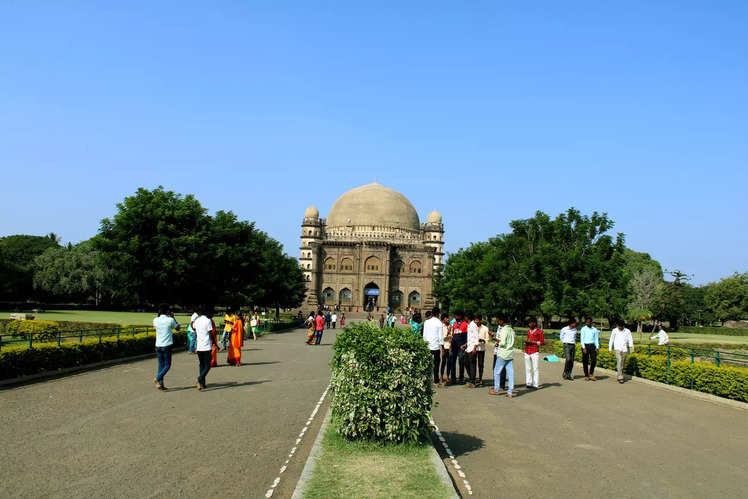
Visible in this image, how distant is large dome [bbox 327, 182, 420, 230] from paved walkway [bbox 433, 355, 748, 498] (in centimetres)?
7322

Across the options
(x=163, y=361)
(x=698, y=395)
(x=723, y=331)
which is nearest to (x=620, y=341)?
(x=698, y=395)

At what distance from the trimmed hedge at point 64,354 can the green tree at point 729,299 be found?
68661mm

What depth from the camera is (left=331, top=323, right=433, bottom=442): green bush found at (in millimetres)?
6875

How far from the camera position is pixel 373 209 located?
284 ft

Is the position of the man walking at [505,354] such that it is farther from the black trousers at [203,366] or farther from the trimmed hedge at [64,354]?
the trimmed hedge at [64,354]

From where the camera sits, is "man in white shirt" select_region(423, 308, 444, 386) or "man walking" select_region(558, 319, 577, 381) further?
"man walking" select_region(558, 319, 577, 381)

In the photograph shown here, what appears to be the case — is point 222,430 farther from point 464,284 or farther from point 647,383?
point 464,284

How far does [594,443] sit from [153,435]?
5.89 meters

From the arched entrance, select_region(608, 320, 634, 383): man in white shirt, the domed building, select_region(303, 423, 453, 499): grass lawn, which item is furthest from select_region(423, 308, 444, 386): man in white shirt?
the arched entrance

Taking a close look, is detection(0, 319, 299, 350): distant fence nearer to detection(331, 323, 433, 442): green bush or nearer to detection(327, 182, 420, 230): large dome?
detection(331, 323, 433, 442): green bush

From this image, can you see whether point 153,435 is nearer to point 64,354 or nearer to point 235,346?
point 64,354

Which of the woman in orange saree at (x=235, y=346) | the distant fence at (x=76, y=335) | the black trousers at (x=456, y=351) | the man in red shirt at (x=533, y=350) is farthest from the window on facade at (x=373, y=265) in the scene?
the man in red shirt at (x=533, y=350)

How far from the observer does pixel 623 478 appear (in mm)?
6391

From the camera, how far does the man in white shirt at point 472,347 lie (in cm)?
1334
